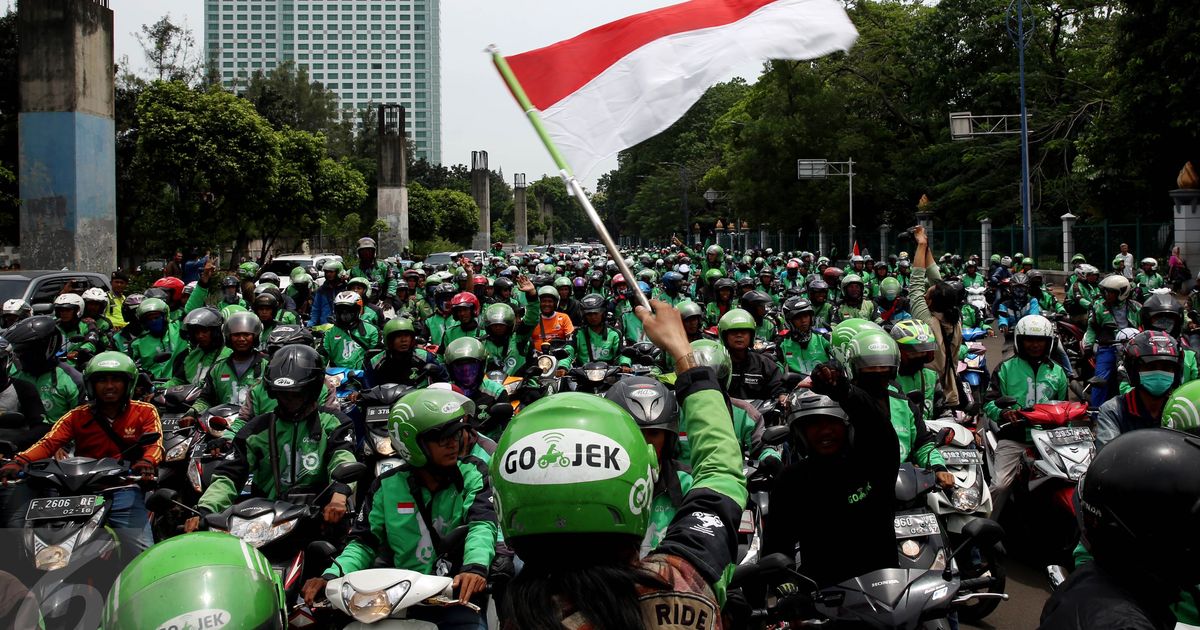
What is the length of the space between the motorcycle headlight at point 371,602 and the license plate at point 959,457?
3893 mm

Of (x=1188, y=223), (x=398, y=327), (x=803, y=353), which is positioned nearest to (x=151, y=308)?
(x=398, y=327)

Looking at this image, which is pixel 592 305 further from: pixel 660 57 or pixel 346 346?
pixel 660 57

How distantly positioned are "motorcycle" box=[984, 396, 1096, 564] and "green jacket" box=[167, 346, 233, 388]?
5811 millimetres

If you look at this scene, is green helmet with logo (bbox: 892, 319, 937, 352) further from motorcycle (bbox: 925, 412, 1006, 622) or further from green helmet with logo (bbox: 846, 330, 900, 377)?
green helmet with logo (bbox: 846, 330, 900, 377)

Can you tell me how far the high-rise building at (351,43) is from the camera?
510ft

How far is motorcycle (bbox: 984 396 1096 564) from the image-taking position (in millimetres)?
6656

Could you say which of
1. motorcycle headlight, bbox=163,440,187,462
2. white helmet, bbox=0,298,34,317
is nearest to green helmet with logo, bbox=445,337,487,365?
motorcycle headlight, bbox=163,440,187,462

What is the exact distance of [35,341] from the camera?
779 cm

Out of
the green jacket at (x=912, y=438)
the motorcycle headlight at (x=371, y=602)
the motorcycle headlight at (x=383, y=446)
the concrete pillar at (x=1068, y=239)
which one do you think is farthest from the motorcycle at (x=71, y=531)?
the concrete pillar at (x=1068, y=239)

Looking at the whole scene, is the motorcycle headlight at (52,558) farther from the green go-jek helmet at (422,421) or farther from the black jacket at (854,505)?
the black jacket at (854,505)

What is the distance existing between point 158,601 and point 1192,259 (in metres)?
30.5

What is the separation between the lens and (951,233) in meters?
42.8

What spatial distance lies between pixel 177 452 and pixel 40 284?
9.11 metres

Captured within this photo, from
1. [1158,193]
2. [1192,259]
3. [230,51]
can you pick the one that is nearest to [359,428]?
[1192,259]
